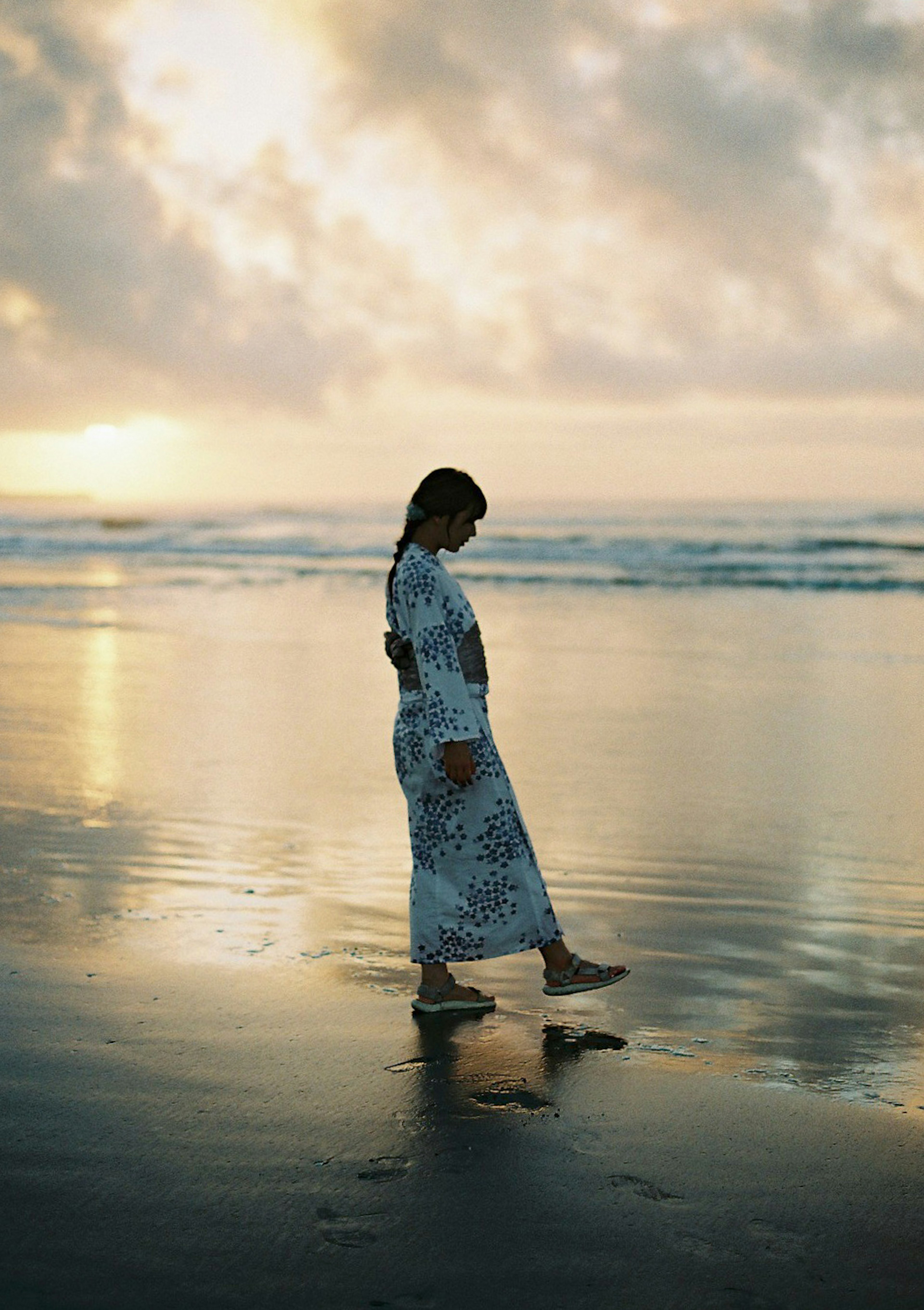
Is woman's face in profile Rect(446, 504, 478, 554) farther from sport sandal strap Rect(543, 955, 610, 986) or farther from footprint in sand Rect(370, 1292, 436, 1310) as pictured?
footprint in sand Rect(370, 1292, 436, 1310)

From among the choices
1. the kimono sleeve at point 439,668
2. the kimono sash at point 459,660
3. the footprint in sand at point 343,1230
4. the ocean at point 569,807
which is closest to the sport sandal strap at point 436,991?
the ocean at point 569,807

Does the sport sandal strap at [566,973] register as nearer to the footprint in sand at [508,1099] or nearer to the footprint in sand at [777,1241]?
the footprint in sand at [508,1099]

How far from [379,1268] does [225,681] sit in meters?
8.62

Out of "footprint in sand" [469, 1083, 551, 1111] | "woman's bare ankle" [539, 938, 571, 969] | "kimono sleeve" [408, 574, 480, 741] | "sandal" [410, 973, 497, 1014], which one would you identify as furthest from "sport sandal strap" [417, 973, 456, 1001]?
"kimono sleeve" [408, 574, 480, 741]

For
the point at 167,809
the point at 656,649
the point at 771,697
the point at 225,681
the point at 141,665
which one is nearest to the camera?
the point at 167,809

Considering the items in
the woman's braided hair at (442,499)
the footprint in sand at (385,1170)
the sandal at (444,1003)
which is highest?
the woman's braided hair at (442,499)

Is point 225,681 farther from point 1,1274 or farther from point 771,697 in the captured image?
point 1,1274

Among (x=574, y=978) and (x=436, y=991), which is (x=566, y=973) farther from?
(x=436, y=991)

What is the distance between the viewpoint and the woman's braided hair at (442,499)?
3814 millimetres

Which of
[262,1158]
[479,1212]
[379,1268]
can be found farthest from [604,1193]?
[262,1158]

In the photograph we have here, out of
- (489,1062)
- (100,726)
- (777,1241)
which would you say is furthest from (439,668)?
(100,726)

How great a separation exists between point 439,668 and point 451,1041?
1.01 metres

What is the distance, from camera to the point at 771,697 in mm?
9945

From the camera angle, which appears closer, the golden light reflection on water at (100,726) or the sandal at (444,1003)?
the sandal at (444,1003)
